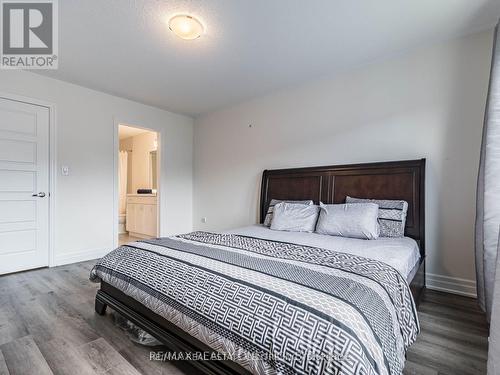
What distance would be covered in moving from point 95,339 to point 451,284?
3.11m

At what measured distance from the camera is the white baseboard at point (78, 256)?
3.35 m

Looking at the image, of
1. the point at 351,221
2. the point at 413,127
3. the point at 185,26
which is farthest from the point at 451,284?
the point at 185,26

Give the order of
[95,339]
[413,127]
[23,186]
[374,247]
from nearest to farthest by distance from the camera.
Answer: [95,339], [374,247], [413,127], [23,186]

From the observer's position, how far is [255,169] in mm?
4027

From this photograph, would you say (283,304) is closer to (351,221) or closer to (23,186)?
(351,221)

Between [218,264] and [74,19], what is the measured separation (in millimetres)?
2408

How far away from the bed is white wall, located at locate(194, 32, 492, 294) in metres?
0.53

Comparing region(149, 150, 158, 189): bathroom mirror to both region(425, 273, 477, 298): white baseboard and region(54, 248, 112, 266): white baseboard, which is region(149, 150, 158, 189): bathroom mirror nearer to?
region(54, 248, 112, 266): white baseboard

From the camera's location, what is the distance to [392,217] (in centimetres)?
248

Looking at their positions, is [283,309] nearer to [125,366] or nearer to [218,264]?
[218,264]

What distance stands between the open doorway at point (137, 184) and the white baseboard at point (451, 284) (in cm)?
408

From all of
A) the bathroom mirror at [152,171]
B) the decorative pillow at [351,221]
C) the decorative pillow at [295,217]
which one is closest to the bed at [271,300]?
the decorative pillow at [351,221]

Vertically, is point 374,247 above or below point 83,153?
below

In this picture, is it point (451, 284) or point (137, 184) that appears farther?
point (137, 184)
